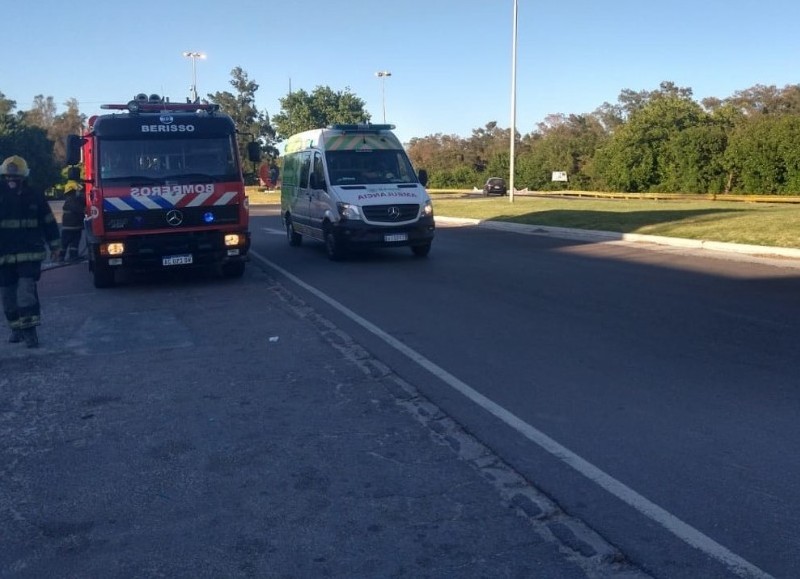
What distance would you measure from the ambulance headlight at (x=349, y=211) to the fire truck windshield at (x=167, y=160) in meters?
2.95

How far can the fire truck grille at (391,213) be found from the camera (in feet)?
52.3

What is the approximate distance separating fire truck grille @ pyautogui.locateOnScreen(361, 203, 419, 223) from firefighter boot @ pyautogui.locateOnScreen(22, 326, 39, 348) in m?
7.81

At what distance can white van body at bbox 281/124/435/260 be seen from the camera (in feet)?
52.4

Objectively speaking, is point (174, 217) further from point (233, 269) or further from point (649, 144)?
point (649, 144)

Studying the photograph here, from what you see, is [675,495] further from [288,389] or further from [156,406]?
[156,406]

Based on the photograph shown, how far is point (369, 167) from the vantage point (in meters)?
17.0

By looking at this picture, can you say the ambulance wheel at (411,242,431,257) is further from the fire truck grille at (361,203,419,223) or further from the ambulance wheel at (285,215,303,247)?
the ambulance wheel at (285,215,303,247)

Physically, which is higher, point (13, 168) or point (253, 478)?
point (13, 168)

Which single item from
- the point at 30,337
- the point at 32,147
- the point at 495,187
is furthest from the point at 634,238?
the point at 32,147

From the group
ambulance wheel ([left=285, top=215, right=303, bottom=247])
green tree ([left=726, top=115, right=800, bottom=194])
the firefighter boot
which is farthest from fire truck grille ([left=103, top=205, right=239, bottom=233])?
green tree ([left=726, top=115, right=800, bottom=194])

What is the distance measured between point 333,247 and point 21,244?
8.07 metres

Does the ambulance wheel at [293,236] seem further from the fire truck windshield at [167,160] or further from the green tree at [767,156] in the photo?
the green tree at [767,156]

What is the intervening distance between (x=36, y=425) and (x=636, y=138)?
60713mm

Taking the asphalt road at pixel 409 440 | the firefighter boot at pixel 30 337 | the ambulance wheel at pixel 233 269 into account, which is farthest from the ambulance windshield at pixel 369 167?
the firefighter boot at pixel 30 337
